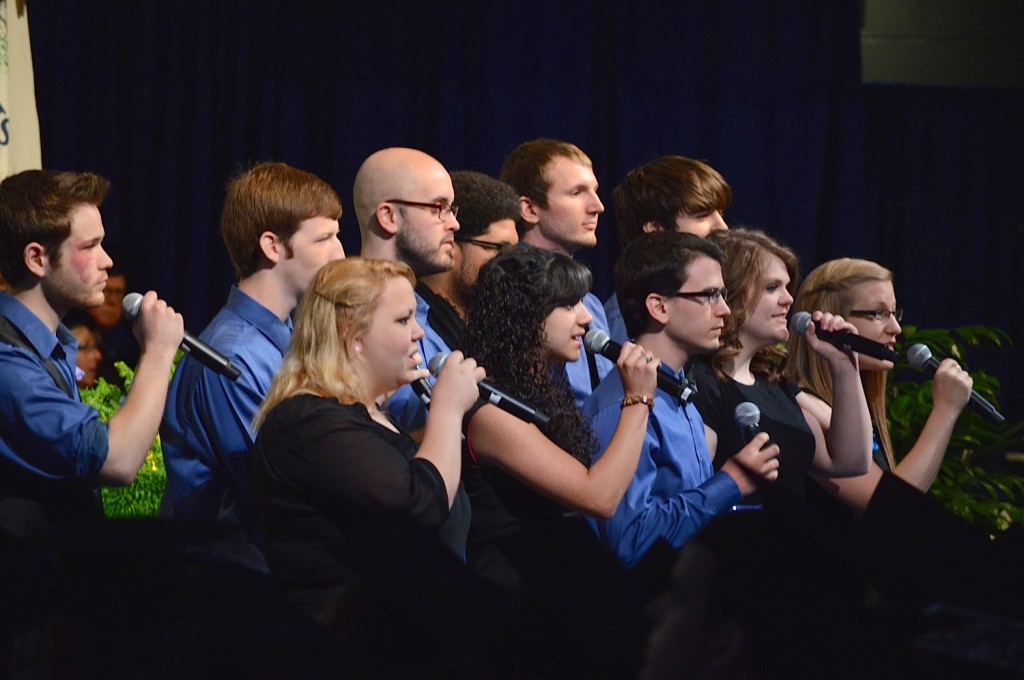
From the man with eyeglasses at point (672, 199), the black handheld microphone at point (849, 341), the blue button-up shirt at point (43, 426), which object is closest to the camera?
the blue button-up shirt at point (43, 426)

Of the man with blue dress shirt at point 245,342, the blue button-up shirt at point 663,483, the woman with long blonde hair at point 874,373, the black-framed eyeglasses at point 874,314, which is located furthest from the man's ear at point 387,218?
A: the black-framed eyeglasses at point 874,314

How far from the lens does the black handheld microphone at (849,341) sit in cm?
289

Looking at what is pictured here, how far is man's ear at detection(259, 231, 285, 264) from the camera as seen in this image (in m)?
2.60

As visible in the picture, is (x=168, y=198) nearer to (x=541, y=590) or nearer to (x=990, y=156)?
(x=990, y=156)

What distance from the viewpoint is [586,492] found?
89.5 inches

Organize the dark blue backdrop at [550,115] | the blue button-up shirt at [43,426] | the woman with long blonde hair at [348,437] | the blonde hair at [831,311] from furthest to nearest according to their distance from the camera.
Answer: the dark blue backdrop at [550,115]
the blonde hair at [831,311]
the blue button-up shirt at [43,426]
the woman with long blonde hair at [348,437]

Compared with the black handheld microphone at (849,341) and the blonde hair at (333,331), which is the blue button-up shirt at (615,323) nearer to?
the black handheld microphone at (849,341)

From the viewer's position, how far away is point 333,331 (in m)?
2.16

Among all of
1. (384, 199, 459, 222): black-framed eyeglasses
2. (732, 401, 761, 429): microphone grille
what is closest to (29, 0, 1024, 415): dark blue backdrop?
(384, 199, 459, 222): black-framed eyeglasses

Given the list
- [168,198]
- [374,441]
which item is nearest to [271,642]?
[374,441]

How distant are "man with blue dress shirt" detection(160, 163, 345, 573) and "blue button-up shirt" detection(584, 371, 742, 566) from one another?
0.60m

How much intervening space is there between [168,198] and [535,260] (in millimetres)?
3287

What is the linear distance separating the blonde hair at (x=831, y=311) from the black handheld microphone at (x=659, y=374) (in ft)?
1.94

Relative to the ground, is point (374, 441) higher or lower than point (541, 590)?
lower
